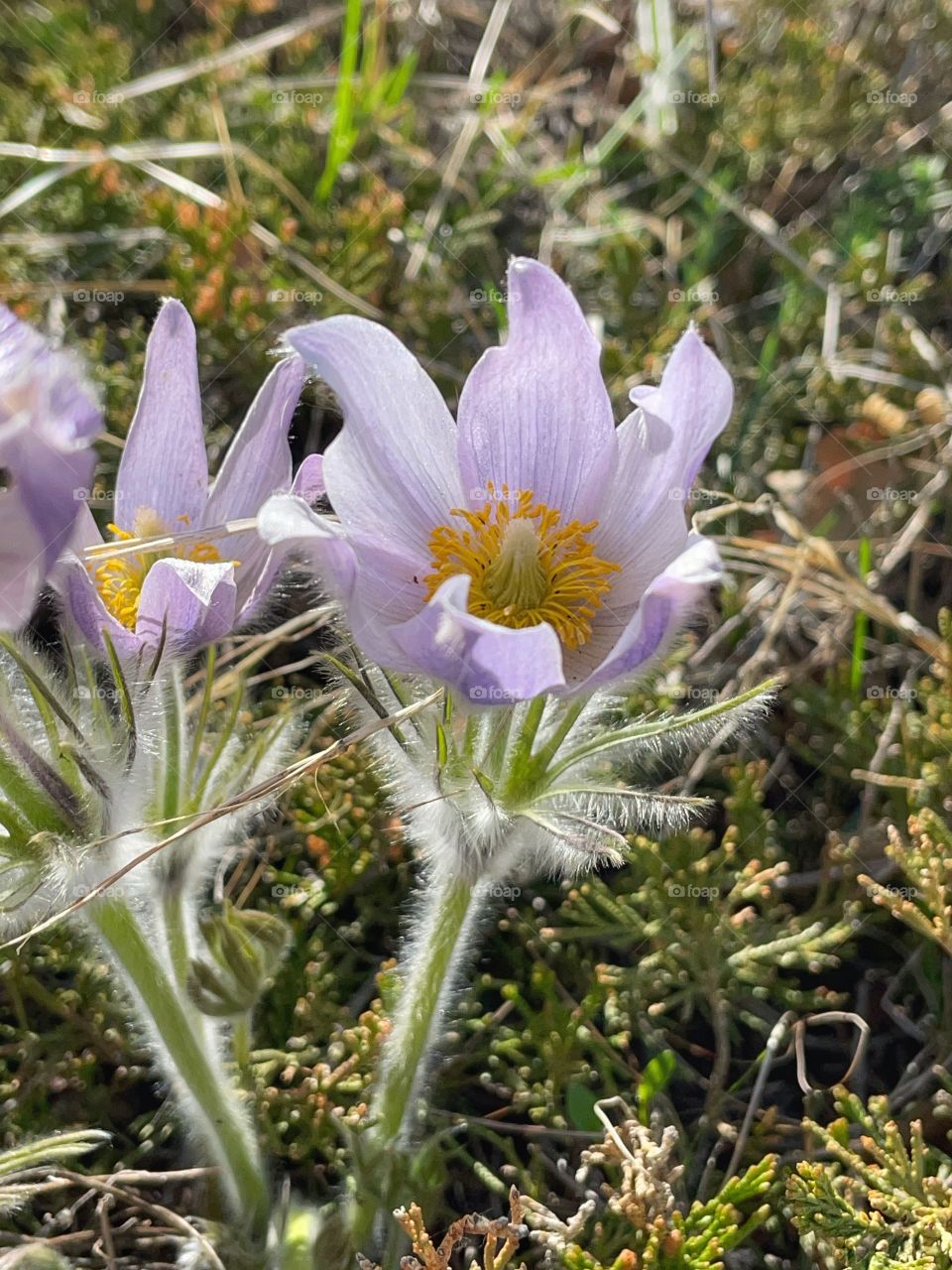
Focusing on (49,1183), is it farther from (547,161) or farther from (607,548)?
(547,161)

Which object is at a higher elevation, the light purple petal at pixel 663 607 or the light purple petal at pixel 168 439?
the light purple petal at pixel 168 439

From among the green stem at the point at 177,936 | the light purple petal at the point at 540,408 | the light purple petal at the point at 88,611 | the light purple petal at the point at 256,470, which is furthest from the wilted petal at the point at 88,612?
the light purple petal at the point at 540,408

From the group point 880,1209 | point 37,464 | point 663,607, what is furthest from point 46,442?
point 880,1209

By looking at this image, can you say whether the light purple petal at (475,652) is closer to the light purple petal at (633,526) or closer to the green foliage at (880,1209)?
the light purple petal at (633,526)

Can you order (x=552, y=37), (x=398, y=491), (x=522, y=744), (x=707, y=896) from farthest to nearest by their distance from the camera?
(x=552, y=37), (x=707, y=896), (x=398, y=491), (x=522, y=744)

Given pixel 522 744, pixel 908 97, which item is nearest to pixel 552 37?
pixel 908 97

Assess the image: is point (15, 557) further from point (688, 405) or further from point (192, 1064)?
point (192, 1064)
